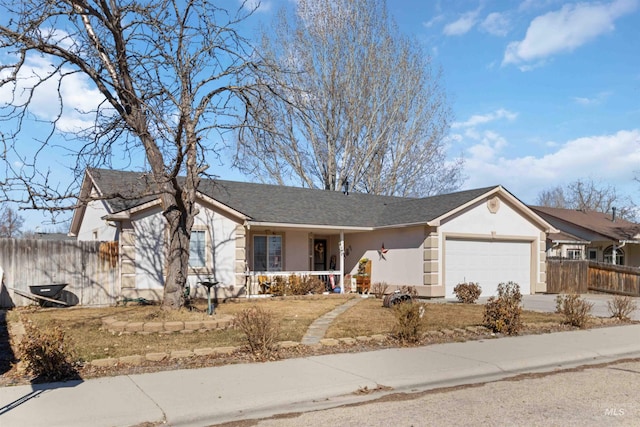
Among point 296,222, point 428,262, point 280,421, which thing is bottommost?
point 280,421

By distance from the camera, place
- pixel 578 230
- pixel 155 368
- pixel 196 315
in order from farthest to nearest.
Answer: pixel 578 230 → pixel 196 315 → pixel 155 368

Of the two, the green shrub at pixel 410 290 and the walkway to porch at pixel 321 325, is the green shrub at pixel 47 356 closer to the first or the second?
the walkway to porch at pixel 321 325

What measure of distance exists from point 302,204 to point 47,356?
51.5 ft

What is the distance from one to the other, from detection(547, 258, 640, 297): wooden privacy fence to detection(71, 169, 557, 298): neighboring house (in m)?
2.31

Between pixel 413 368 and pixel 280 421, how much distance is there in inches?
115

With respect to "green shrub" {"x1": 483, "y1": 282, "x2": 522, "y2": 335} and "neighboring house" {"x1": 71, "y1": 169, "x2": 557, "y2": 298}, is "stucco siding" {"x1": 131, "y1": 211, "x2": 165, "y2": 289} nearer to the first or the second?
"neighboring house" {"x1": 71, "y1": 169, "x2": 557, "y2": 298}

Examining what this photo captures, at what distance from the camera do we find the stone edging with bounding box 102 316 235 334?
1085 centimetres

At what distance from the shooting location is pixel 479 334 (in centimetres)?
1121

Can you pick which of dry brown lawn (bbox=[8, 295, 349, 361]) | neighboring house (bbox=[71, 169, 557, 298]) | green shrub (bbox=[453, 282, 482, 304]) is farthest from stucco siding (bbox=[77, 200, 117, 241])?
green shrub (bbox=[453, 282, 482, 304])

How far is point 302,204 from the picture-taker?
2238 cm

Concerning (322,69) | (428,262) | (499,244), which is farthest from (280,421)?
(322,69)

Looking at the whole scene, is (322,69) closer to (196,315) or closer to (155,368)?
(196,315)

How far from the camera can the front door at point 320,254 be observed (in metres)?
23.4

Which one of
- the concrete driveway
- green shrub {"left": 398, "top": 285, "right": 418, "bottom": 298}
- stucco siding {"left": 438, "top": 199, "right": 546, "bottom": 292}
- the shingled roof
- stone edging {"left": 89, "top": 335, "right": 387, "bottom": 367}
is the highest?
the shingled roof
